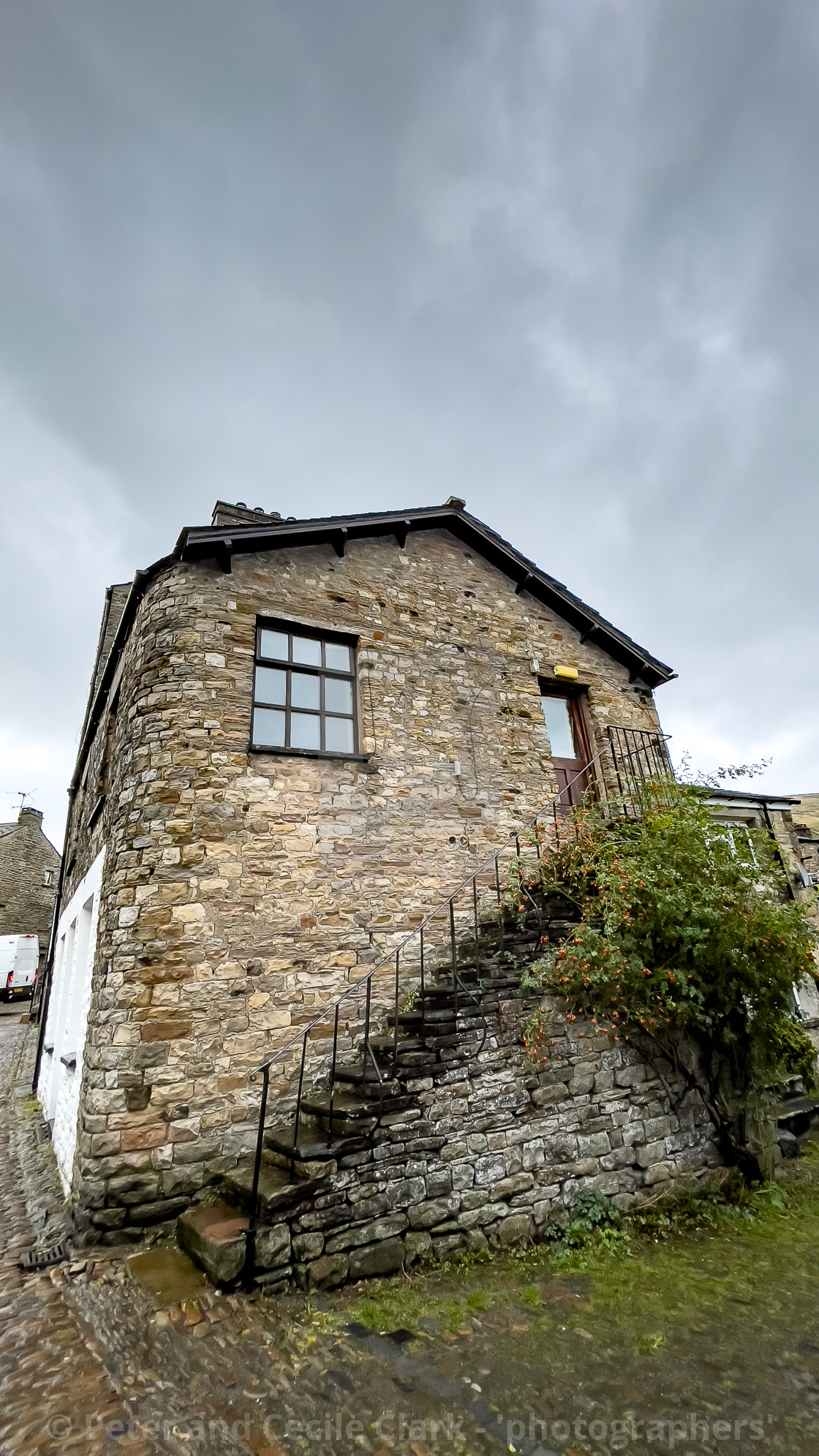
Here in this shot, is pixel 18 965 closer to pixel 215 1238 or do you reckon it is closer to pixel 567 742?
pixel 567 742

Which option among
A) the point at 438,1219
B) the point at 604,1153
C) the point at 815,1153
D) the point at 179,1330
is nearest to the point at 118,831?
the point at 179,1330

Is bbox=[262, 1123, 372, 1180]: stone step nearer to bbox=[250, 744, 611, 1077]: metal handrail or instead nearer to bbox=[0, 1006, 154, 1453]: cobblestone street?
bbox=[250, 744, 611, 1077]: metal handrail

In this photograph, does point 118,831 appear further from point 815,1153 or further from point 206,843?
point 815,1153

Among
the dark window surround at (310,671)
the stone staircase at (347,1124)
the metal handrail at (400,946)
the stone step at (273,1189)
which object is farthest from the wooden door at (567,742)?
the stone step at (273,1189)

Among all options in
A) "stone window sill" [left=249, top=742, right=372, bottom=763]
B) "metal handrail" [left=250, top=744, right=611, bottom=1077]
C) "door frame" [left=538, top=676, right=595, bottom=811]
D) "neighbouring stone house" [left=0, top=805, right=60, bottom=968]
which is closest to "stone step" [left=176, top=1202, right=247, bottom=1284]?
"metal handrail" [left=250, top=744, right=611, bottom=1077]

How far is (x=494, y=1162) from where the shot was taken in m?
4.76

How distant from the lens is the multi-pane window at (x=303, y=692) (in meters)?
6.55

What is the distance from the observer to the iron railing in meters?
4.36

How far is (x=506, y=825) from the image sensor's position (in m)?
7.64

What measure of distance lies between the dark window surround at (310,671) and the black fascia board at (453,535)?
910mm

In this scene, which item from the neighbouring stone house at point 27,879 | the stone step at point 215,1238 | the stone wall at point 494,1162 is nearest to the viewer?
the stone step at point 215,1238

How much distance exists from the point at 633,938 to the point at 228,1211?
3.75 m

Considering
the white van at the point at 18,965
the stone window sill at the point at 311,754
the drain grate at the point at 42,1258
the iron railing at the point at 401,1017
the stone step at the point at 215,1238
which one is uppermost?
the stone window sill at the point at 311,754

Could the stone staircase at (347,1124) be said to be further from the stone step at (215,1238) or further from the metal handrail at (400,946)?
the metal handrail at (400,946)
